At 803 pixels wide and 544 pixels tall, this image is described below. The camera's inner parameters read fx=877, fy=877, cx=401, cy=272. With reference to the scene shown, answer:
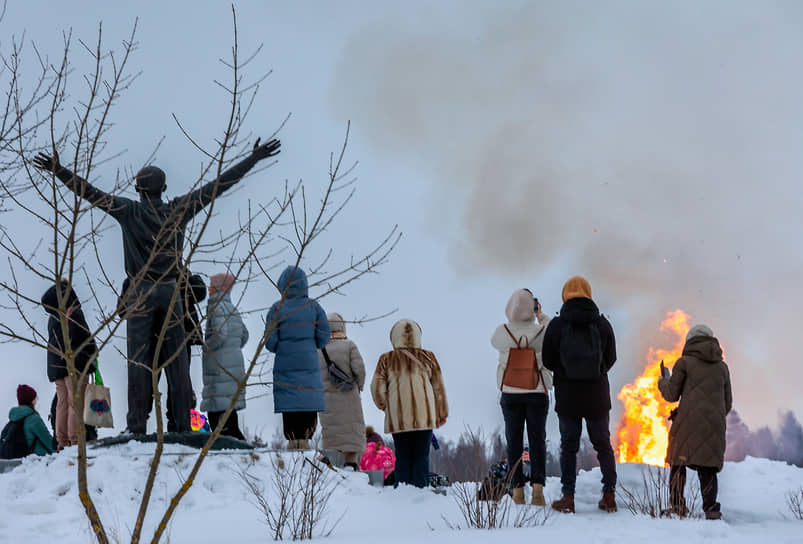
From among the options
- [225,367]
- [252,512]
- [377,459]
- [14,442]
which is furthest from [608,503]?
[14,442]

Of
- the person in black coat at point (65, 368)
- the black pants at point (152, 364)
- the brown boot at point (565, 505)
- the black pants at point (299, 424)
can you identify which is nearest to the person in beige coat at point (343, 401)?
the black pants at point (299, 424)

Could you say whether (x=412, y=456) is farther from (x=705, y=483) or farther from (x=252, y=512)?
(x=705, y=483)

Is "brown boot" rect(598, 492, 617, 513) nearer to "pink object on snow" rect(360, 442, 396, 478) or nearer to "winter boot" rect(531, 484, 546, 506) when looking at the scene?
"winter boot" rect(531, 484, 546, 506)

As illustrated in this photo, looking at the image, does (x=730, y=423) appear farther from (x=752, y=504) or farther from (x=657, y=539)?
Answer: (x=657, y=539)

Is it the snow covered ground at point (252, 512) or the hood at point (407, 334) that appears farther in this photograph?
the hood at point (407, 334)

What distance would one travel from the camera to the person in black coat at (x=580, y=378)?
761 cm

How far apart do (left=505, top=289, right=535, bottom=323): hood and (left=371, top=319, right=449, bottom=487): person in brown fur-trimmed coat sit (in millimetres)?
1071

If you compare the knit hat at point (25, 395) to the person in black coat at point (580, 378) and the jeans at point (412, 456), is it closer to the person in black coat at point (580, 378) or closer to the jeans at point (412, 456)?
the jeans at point (412, 456)

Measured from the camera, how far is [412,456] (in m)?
8.77

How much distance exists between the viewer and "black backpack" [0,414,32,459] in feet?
32.1

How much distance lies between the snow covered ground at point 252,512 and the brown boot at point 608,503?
0.33ft

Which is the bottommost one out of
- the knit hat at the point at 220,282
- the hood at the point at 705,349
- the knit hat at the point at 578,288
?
the hood at the point at 705,349

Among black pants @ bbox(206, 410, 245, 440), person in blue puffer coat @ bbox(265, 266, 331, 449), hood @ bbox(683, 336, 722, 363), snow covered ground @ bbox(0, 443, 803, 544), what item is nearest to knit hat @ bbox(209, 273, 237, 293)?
person in blue puffer coat @ bbox(265, 266, 331, 449)

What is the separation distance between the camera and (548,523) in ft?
22.4
